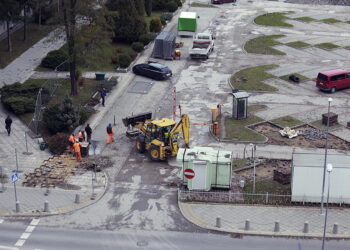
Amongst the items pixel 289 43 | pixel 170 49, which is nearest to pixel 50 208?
pixel 170 49

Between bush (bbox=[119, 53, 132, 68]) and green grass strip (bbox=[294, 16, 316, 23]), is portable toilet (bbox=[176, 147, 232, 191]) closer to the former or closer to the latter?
bush (bbox=[119, 53, 132, 68])

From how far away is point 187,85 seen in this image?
63125 mm

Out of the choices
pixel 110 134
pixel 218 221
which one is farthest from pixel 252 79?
pixel 218 221

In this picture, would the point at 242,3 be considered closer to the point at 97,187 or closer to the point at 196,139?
the point at 196,139

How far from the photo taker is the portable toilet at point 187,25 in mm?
80375

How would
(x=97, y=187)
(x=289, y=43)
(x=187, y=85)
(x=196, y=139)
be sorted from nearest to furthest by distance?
(x=97, y=187) < (x=196, y=139) < (x=187, y=85) < (x=289, y=43)

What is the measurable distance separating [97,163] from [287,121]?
54.1 ft

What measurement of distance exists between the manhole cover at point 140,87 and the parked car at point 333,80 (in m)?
15.5

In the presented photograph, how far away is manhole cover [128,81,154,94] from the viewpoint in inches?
2415

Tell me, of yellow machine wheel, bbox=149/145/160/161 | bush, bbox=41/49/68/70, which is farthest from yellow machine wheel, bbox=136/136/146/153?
bush, bbox=41/49/68/70

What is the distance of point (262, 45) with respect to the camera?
252ft

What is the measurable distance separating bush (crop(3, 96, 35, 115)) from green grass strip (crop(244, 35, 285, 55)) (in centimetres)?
2824

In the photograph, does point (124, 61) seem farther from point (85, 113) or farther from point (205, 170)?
point (205, 170)

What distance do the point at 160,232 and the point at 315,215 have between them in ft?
30.2
